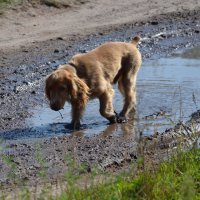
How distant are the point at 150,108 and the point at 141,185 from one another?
403 cm

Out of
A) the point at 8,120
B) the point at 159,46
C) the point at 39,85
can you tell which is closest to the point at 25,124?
the point at 8,120

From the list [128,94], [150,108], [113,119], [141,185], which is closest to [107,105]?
[113,119]

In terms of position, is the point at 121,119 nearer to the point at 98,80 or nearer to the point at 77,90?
the point at 98,80

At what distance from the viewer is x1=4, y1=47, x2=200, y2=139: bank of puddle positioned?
932cm

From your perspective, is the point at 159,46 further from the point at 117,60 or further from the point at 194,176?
the point at 194,176

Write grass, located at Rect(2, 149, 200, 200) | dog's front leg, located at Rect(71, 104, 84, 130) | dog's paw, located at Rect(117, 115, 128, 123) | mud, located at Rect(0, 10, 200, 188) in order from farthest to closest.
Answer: dog's paw, located at Rect(117, 115, 128, 123)
dog's front leg, located at Rect(71, 104, 84, 130)
mud, located at Rect(0, 10, 200, 188)
grass, located at Rect(2, 149, 200, 200)

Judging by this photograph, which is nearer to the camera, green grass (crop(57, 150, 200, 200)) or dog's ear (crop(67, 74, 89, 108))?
green grass (crop(57, 150, 200, 200))

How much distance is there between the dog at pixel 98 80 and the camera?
29.4 ft

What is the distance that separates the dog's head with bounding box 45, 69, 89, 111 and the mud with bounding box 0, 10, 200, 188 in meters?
0.43

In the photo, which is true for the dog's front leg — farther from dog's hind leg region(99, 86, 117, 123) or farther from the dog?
dog's hind leg region(99, 86, 117, 123)

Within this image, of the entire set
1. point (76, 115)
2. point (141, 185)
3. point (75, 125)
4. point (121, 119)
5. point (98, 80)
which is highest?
point (141, 185)

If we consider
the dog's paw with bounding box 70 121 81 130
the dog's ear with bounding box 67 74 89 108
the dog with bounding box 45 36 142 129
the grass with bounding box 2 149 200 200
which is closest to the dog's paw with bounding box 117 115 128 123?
the dog with bounding box 45 36 142 129

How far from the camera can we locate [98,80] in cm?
949

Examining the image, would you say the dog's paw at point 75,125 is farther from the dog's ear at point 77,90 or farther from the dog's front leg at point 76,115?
the dog's ear at point 77,90
